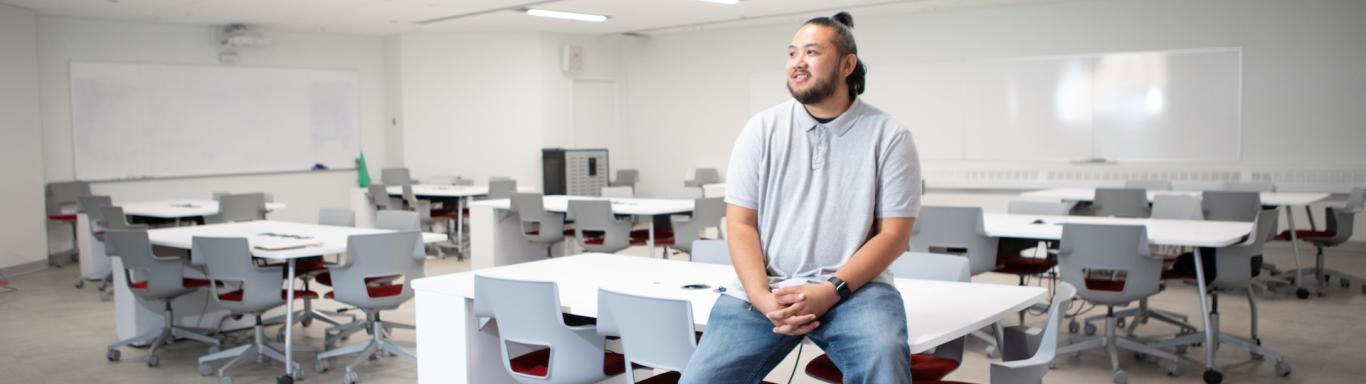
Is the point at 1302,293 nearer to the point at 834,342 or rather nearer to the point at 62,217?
the point at 834,342

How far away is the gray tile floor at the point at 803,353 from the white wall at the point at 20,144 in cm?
224

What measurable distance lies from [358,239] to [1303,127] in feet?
27.7

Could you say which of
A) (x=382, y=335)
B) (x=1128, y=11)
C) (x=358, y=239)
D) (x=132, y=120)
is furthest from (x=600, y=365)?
(x=132, y=120)

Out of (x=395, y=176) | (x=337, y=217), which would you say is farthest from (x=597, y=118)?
(x=337, y=217)

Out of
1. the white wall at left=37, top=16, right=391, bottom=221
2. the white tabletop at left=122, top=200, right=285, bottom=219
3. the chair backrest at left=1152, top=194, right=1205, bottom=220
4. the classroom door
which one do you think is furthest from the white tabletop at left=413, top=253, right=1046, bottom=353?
the classroom door

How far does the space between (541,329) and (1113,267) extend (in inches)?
115

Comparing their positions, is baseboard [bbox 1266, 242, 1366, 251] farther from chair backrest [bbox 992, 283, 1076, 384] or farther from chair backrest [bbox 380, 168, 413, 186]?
chair backrest [bbox 380, 168, 413, 186]

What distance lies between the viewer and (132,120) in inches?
436

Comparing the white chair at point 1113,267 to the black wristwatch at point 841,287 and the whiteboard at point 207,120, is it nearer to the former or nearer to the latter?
the black wristwatch at point 841,287

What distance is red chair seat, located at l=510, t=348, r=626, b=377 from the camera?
342cm

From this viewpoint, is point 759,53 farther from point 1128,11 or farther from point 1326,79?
point 1326,79

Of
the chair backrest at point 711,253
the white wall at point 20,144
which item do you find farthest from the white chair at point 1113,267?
the white wall at point 20,144

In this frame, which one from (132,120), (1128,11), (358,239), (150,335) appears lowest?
(150,335)

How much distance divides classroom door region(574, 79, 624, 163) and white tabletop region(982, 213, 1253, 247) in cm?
793
